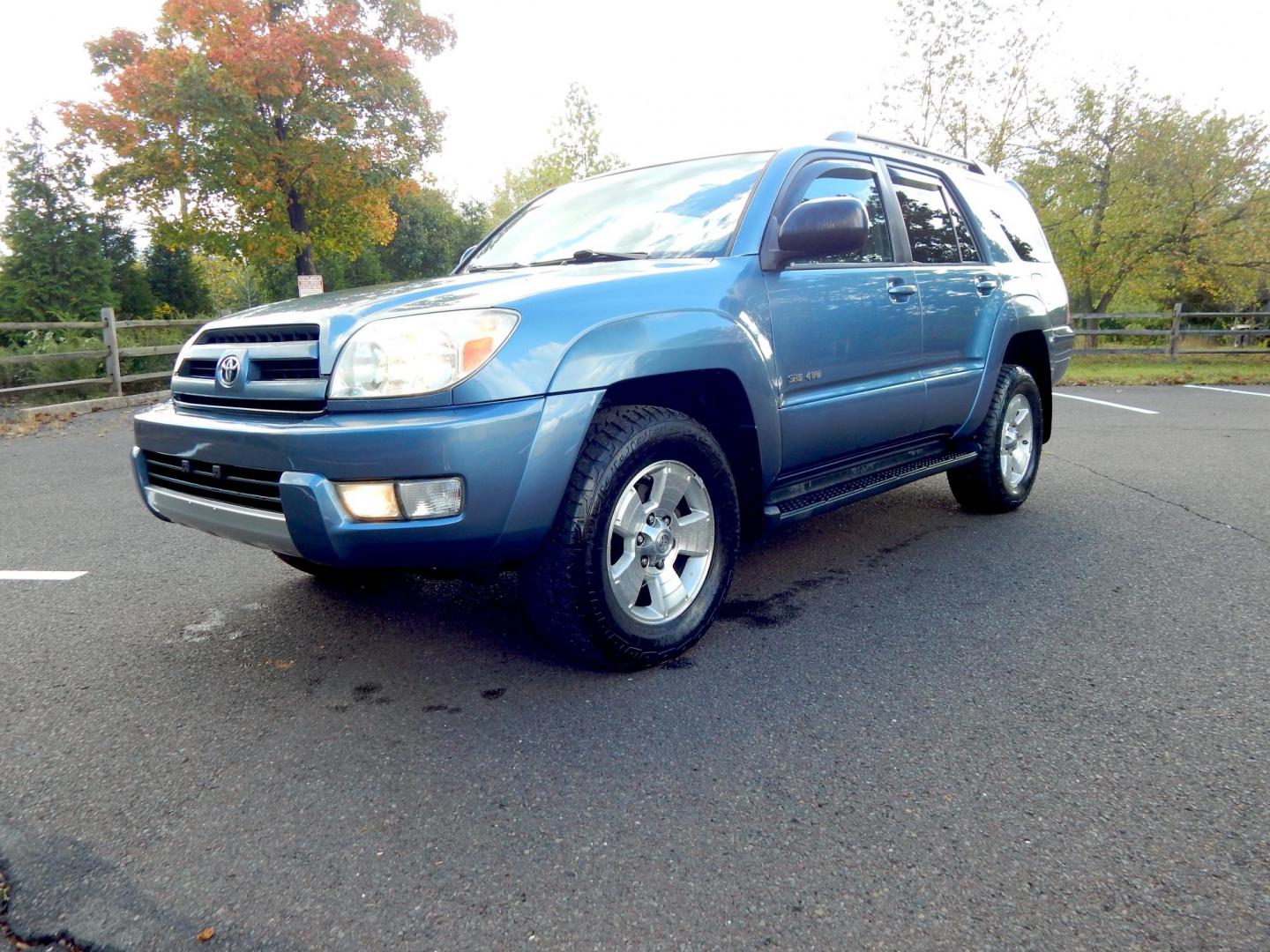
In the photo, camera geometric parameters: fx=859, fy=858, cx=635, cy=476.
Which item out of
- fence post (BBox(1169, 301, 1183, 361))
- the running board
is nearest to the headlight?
the running board

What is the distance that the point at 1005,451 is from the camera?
4.73 metres

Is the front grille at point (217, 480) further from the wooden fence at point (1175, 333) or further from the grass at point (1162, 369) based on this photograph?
the wooden fence at point (1175, 333)

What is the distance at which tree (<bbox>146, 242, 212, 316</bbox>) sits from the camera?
76.2 ft

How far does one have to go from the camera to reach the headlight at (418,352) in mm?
2322

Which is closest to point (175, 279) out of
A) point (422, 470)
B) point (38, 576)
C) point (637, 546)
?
point (38, 576)

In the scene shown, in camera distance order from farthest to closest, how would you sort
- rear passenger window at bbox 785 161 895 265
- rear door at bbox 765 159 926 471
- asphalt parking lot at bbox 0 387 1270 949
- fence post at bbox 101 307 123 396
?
fence post at bbox 101 307 123 396, rear passenger window at bbox 785 161 895 265, rear door at bbox 765 159 926 471, asphalt parking lot at bbox 0 387 1270 949

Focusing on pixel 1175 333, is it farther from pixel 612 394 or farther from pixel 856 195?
pixel 612 394

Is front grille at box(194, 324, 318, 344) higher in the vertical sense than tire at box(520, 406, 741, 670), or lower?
higher

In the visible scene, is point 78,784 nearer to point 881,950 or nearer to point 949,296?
point 881,950

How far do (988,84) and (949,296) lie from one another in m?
20.7

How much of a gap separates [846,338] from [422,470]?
6.07 ft

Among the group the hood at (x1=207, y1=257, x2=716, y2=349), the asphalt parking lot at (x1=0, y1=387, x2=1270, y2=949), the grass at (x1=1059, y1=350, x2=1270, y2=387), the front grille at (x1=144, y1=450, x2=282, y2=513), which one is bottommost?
the asphalt parking lot at (x1=0, y1=387, x2=1270, y2=949)

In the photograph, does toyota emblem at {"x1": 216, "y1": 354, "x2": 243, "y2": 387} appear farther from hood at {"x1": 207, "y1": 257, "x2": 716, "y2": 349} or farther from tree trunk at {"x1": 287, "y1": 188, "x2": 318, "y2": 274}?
tree trunk at {"x1": 287, "y1": 188, "x2": 318, "y2": 274}

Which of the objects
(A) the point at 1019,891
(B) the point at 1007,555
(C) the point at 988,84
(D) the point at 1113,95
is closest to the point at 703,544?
(A) the point at 1019,891
